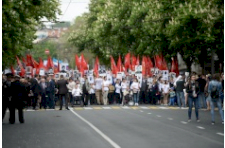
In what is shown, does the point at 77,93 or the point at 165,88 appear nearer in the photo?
the point at 77,93

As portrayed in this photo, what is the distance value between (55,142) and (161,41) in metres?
32.8

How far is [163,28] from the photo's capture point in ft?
153

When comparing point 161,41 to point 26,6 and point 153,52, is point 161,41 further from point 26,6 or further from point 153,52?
point 26,6

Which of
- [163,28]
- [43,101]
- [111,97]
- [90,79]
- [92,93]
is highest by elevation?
[163,28]

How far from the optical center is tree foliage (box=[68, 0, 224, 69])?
4028 cm

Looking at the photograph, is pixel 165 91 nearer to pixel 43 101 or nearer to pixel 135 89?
pixel 135 89

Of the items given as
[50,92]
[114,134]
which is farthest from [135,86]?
[114,134]

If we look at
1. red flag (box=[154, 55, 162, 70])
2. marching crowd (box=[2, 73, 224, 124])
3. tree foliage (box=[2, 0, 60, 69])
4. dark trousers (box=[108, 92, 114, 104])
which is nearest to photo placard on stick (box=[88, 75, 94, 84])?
marching crowd (box=[2, 73, 224, 124])

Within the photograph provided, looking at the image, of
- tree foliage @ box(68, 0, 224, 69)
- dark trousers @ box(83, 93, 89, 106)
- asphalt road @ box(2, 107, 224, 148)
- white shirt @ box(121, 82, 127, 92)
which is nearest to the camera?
asphalt road @ box(2, 107, 224, 148)

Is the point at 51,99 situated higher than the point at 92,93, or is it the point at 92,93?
the point at 92,93

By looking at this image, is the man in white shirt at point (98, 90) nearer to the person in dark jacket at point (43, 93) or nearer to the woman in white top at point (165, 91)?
the woman in white top at point (165, 91)

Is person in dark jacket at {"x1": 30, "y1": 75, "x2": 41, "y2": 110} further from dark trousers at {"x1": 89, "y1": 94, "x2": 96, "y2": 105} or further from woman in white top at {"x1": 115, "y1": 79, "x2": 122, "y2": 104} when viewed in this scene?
woman in white top at {"x1": 115, "y1": 79, "x2": 122, "y2": 104}

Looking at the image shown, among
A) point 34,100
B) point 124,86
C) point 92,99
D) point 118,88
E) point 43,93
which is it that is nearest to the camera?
point 34,100

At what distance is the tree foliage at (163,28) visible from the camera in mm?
40281
